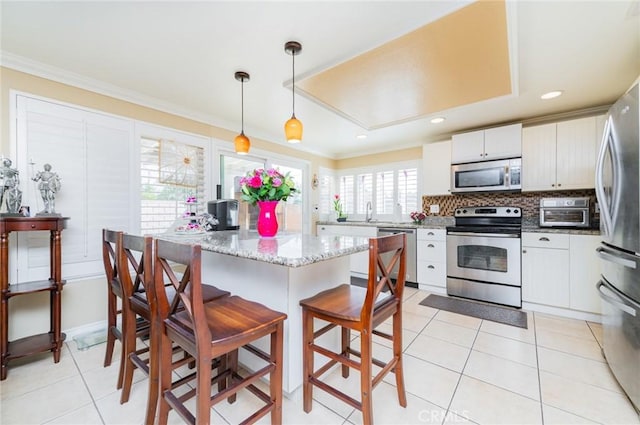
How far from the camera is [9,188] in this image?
1.90m

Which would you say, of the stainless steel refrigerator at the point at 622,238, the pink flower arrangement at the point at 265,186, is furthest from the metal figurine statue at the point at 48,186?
the stainless steel refrigerator at the point at 622,238

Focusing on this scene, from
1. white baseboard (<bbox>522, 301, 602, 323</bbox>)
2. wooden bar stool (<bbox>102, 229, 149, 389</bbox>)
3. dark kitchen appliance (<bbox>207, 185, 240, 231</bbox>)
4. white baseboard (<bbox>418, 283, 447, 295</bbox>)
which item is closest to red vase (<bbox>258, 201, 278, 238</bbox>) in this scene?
wooden bar stool (<bbox>102, 229, 149, 389</bbox>)

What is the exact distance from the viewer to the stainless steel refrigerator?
4.84ft

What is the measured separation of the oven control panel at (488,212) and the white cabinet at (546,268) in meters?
0.40

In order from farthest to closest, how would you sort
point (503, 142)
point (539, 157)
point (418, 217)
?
point (418, 217) → point (503, 142) → point (539, 157)

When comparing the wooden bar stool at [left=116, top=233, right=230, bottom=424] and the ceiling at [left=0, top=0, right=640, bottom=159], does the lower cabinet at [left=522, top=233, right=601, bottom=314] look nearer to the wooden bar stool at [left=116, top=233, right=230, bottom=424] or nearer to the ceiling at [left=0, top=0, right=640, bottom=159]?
the ceiling at [left=0, top=0, right=640, bottom=159]

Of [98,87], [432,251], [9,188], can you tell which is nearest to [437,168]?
[432,251]

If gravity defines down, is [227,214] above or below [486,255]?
above

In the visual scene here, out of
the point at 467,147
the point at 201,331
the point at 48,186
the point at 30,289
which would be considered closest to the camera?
Answer: the point at 201,331

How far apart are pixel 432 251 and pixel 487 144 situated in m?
1.57

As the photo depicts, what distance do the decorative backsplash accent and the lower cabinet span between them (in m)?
0.60

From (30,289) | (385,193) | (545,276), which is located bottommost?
(545,276)

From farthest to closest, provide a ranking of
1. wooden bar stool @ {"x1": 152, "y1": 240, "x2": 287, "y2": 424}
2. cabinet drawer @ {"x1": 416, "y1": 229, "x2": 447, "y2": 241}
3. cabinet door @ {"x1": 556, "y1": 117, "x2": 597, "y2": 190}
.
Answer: cabinet drawer @ {"x1": 416, "y1": 229, "x2": 447, "y2": 241} < cabinet door @ {"x1": 556, "y1": 117, "x2": 597, "y2": 190} < wooden bar stool @ {"x1": 152, "y1": 240, "x2": 287, "y2": 424}

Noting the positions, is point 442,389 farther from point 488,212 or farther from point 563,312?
point 488,212
